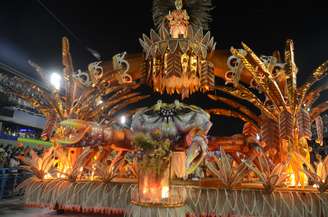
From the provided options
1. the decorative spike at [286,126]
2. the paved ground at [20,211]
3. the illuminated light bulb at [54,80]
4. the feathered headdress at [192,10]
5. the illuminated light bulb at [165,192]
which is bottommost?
the paved ground at [20,211]

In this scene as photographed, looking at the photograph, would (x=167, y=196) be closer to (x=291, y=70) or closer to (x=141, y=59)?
(x=291, y=70)

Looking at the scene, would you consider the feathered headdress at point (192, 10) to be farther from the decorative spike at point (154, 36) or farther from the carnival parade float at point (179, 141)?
the decorative spike at point (154, 36)

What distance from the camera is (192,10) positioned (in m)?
6.98

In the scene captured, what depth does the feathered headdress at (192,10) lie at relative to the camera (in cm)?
691

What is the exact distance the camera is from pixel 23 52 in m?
8.26

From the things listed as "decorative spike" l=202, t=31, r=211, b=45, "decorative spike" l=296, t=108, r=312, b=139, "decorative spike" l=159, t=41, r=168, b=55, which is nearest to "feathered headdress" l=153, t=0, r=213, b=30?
"decorative spike" l=202, t=31, r=211, b=45

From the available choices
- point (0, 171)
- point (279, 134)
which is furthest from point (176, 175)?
point (0, 171)

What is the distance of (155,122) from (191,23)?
268 centimetres

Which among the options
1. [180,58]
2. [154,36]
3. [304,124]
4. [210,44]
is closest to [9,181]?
[154,36]

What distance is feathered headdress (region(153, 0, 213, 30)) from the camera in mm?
6914

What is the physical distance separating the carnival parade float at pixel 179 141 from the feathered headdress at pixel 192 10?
0.03 meters

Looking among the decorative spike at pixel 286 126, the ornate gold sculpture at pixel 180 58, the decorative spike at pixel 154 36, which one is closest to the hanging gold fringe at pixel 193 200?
the decorative spike at pixel 286 126

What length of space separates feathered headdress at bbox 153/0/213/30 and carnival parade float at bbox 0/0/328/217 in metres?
0.03

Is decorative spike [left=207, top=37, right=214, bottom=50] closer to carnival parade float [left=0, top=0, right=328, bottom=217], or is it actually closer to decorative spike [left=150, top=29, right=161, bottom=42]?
carnival parade float [left=0, top=0, right=328, bottom=217]
